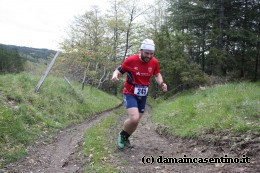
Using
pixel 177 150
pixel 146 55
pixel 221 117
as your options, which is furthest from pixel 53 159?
pixel 221 117

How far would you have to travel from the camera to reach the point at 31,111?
10.2 meters

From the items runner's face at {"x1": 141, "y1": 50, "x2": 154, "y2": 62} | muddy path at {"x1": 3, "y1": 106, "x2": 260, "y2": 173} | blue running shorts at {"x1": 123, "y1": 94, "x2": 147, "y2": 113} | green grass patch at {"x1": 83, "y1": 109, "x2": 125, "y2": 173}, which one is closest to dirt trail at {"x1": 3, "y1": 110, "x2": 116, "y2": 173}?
muddy path at {"x1": 3, "y1": 106, "x2": 260, "y2": 173}

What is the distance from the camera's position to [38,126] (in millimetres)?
9500

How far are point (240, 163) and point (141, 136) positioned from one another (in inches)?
171

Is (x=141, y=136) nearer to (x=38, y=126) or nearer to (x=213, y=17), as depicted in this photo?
(x=38, y=126)

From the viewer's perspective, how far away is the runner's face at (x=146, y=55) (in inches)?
253

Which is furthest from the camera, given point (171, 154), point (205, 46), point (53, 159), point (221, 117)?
point (205, 46)

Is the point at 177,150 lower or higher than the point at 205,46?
lower

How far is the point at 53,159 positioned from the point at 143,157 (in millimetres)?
2231

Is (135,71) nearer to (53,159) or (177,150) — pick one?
(177,150)

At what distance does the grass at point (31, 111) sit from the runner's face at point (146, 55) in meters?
3.84

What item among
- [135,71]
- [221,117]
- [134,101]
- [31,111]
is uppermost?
[135,71]

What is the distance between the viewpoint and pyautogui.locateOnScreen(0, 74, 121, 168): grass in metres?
7.29

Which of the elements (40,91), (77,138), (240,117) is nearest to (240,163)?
(240,117)
